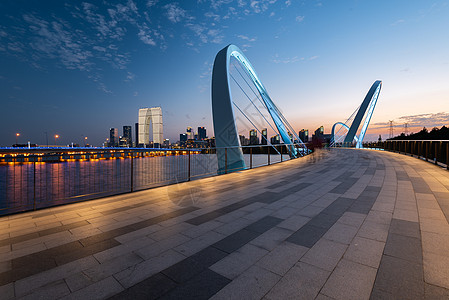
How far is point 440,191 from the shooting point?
5.41 meters

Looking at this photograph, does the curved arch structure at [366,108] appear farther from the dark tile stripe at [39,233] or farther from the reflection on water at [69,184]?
the dark tile stripe at [39,233]

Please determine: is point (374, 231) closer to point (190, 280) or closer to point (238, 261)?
point (238, 261)

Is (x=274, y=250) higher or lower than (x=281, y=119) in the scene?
lower

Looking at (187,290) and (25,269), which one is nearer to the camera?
(187,290)

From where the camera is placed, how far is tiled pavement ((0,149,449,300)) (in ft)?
6.39

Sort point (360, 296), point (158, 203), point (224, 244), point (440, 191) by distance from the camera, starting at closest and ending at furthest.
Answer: point (360, 296), point (224, 244), point (158, 203), point (440, 191)

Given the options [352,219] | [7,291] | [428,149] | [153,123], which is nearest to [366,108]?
[428,149]

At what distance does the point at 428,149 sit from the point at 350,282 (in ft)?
49.6

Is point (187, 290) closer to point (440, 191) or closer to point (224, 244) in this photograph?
point (224, 244)

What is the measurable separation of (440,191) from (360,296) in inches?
228

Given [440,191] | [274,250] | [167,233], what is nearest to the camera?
[274,250]

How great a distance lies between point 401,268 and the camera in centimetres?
219

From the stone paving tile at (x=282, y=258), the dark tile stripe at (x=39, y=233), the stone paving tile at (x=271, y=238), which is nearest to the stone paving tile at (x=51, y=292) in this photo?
the dark tile stripe at (x=39, y=233)

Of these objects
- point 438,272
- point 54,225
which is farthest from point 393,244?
point 54,225
